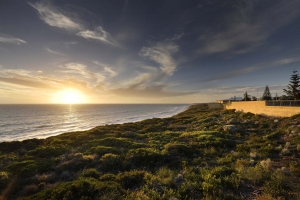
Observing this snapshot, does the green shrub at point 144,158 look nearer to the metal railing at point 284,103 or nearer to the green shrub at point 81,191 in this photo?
the green shrub at point 81,191

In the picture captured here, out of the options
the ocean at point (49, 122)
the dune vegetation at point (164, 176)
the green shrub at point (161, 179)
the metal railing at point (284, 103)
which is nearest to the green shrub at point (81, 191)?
the dune vegetation at point (164, 176)

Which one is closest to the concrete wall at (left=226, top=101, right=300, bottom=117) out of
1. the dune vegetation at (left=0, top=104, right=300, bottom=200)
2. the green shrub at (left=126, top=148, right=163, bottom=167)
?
the dune vegetation at (left=0, top=104, right=300, bottom=200)

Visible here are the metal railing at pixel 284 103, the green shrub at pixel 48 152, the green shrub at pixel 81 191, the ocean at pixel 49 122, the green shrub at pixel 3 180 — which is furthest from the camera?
the ocean at pixel 49 122

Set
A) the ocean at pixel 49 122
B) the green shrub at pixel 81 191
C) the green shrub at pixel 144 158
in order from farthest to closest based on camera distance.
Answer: the ocean at pixel 49 122, the green shrub at pixel 144 158, the green shrub at pixel 81 191

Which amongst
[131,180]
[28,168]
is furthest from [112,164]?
[28,168]

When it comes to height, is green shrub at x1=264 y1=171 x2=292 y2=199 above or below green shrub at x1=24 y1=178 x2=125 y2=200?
above

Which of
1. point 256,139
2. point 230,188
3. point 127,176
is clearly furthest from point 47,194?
point 256,139

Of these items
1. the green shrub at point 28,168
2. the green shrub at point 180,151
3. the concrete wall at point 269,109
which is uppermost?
the concrete wall at point 269,109

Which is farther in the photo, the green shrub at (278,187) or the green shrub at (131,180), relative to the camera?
the green shrub at (131,180)

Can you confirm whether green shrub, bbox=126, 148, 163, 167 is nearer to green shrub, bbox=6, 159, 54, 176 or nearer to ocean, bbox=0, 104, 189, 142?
green shrub, bbox=6, 159, 54, 176

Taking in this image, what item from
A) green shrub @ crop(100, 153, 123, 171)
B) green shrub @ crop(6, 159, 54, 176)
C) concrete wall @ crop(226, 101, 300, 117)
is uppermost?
concrete wall @ crop(226, 101, 300, 117)

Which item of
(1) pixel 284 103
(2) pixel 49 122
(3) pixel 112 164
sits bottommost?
(2) pixel 49 122

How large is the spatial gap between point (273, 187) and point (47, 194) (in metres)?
8.80

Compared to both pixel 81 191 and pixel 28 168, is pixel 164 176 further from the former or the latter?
pixel 28 168
